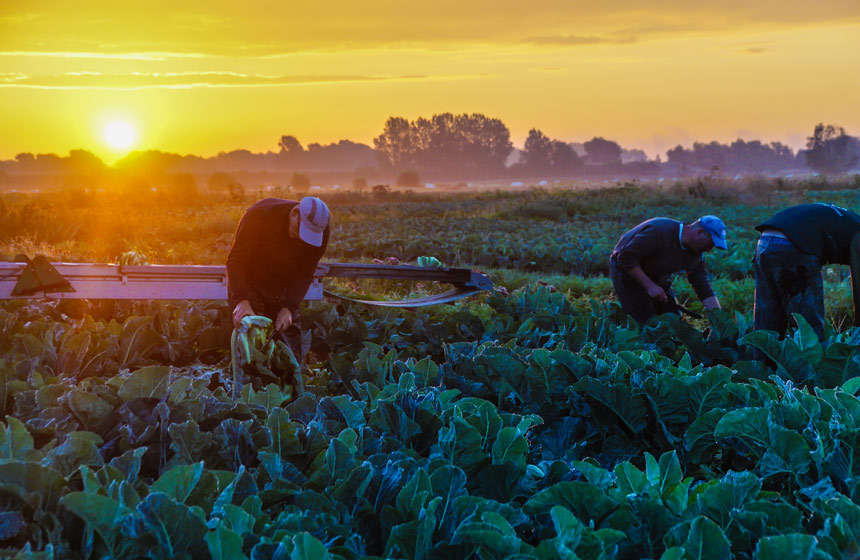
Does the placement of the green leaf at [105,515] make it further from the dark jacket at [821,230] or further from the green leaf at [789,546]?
the dark jacket at [821,230]

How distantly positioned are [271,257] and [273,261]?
0.03 meters

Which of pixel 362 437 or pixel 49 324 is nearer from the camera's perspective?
pixel 362 437

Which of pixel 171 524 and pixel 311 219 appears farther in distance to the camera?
pixel 311 219

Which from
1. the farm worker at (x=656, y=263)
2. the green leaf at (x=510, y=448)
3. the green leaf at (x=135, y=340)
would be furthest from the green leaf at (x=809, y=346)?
the green leaf at (x=135, y=340)

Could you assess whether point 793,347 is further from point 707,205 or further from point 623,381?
point 707,205

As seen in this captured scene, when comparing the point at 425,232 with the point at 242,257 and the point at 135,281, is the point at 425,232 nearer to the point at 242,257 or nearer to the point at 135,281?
the point at 135,281

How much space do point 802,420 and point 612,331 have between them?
2.43 meters

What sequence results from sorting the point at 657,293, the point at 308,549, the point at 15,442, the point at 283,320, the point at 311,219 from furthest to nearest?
the point at 657,293
the point at 283,320
the point at 311,219
the point at 15,442
the point at 308,549

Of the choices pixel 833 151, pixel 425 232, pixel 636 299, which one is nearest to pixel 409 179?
pixel 833 151

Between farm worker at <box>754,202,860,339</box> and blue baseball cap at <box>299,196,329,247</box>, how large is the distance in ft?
12.5

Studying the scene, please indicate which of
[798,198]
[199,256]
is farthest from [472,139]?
[199,256]

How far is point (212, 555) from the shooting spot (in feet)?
5.63

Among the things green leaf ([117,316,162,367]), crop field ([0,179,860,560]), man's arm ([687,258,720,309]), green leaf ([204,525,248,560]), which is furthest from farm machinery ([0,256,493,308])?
green leaf ([204,525,248,560])

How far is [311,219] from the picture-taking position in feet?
17.3
